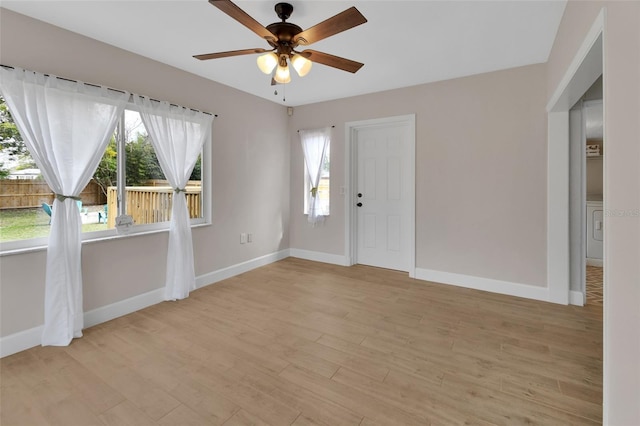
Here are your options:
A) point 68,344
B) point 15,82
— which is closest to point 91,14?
point 15,82

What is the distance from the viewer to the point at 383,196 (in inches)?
180

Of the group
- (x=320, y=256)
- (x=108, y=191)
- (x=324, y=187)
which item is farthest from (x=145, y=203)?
(x=320, y=256)

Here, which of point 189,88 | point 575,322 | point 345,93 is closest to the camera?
point 575,322

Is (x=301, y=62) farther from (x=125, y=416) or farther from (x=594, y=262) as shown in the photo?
(x=594, y=262)

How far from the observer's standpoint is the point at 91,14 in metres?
2.40

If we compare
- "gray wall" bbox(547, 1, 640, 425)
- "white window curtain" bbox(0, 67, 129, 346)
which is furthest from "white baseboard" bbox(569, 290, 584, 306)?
"white window curtain" bbox(0, 67, 129, 346)

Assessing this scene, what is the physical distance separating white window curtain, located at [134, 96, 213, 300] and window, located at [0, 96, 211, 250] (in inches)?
6.0

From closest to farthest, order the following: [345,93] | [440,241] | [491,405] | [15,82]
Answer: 1. [491,405]
2. [15,82]
3. [440,241]
4. [345,93]

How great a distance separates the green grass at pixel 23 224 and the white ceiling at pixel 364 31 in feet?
5.14

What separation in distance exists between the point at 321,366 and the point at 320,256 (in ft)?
9.48

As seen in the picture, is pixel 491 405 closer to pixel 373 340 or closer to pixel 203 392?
pixel 373 340

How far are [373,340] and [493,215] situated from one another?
7.33 ft

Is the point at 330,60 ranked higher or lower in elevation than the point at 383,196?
higher

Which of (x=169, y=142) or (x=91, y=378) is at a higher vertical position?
(x=169, y=142)
